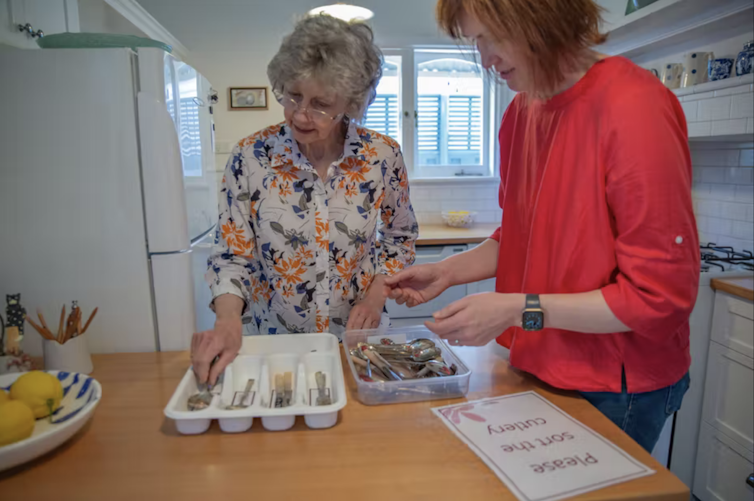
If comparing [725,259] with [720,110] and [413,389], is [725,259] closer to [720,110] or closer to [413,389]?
[720,110]

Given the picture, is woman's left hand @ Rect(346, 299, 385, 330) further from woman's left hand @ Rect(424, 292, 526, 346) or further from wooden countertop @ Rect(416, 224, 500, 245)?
wooden countertop @ Rect(416, 224, 500, 245)

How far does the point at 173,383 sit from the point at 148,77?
798 millimetres

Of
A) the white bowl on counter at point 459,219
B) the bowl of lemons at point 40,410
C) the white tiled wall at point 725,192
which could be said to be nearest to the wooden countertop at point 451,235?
the white bowl on counter at point 459,219

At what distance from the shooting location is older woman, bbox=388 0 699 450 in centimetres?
82

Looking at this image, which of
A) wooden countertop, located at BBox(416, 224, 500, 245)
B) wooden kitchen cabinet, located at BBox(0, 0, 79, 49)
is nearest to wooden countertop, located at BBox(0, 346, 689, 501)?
wooden kitchen cabinet, located at BBox(0, 0, 79, 49)

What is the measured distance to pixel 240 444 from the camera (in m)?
0.86

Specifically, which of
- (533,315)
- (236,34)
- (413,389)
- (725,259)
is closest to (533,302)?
(533,315)

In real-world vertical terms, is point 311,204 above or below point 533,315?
above

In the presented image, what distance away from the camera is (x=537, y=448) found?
824mm

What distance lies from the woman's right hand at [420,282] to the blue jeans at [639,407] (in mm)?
391

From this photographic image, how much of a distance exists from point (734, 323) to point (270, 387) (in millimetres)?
1715

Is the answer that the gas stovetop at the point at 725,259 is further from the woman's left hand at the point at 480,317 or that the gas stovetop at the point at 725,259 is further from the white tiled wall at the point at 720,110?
the woman's left hand at the point at 480,317

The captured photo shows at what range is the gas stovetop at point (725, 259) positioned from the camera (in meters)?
2.04

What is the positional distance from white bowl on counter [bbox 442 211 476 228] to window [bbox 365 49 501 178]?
42 cm
